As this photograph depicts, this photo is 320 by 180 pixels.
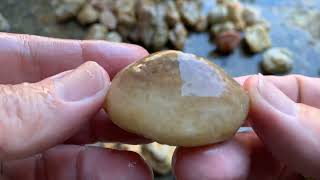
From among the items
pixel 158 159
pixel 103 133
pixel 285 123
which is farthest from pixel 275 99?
pixel 158 159

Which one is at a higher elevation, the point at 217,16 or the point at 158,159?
the point at 217,16

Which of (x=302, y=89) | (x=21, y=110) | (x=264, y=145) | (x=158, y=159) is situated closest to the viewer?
(x=21, y=110)

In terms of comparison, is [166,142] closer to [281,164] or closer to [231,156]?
[231,156]

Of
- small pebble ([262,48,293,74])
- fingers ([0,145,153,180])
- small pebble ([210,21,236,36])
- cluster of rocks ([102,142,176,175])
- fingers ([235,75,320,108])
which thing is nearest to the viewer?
fingers ([0,145,153,180])

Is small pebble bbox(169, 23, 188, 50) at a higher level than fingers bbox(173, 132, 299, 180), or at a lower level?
lower

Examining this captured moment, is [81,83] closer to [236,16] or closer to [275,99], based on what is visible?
[275,99]

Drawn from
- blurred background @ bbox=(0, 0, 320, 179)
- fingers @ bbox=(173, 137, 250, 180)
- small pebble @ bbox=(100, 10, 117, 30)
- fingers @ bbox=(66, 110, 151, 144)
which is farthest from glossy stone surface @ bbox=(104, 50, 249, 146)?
small pebble @ bbox=(100, 10, 117, 30)

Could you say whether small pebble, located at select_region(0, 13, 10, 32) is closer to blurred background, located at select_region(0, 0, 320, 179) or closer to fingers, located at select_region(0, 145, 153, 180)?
blurred background, located at select_region(0, 0, 320, 179)

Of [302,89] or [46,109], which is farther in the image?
[302,89]
